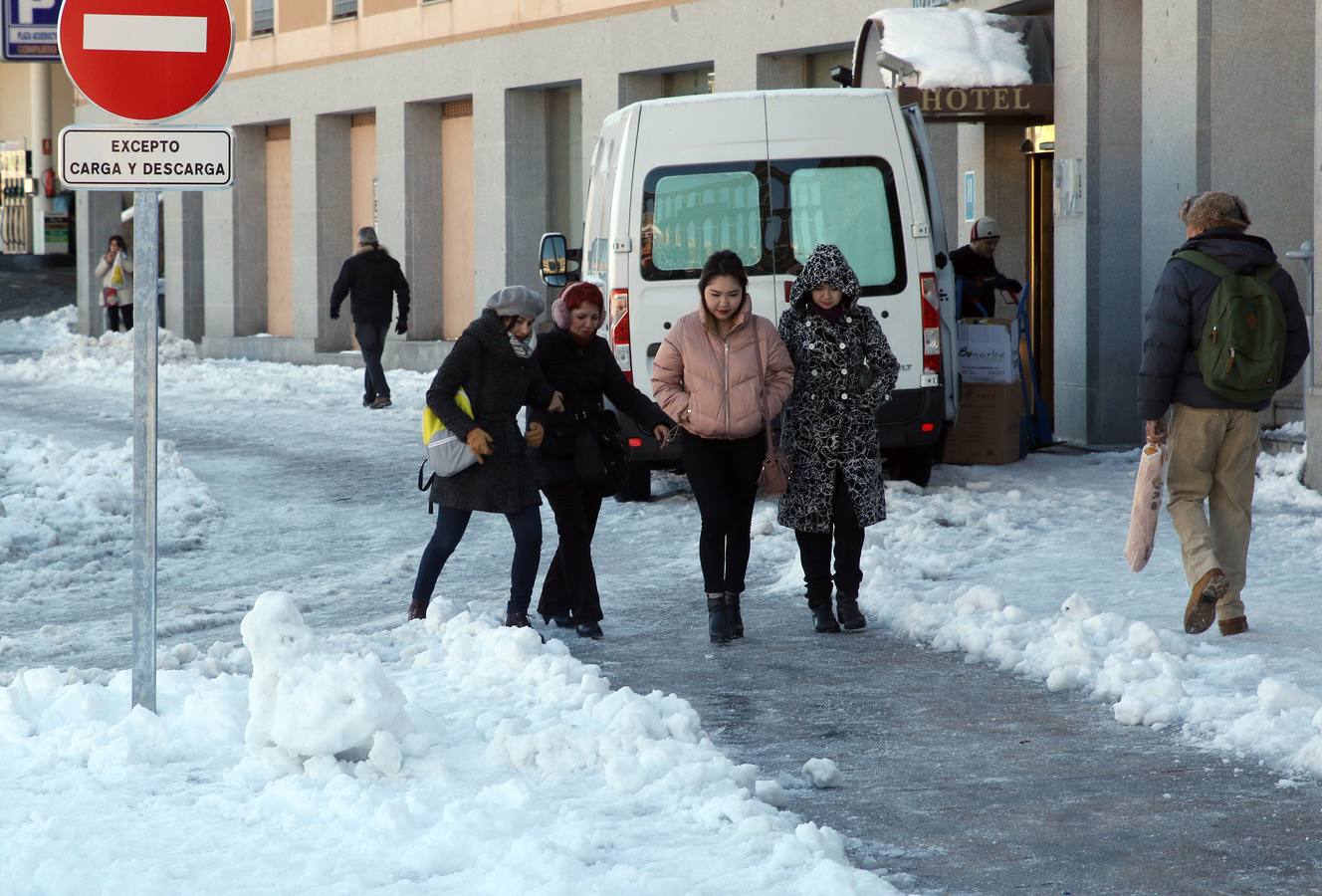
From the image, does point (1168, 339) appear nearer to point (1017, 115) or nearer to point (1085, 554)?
point (1085, 554)

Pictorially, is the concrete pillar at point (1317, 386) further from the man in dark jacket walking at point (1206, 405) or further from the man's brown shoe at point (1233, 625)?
the man's brown shoe at point (1233, 625)

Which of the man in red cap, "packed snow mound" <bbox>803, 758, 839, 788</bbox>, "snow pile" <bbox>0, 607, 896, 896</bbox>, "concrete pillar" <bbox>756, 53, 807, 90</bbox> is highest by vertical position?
"concrete pillar" <bbox>756, 53, 807, 90</bbox>

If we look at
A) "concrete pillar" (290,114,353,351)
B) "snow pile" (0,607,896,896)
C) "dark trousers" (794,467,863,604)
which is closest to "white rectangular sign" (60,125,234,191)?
"snow pile" (0,607,896,896)

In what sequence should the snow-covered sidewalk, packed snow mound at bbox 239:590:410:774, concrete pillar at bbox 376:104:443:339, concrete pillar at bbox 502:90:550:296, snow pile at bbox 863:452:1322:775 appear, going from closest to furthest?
1. the snow-covered sidewalk
2. packed snow mound at bbox 239:590:410:774
3. snow pile at bbox 863:452:1322:775
4. concrete pillar at bbox 502:90:550:296
5. concrete pillar at bbox 376:104:443:339

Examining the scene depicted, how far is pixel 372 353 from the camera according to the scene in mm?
20875

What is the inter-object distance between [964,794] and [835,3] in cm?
1607

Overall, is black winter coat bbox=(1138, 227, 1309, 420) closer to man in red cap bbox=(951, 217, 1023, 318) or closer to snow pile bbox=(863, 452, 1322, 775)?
snow pile bbox=(863, 452, 1322, 775)

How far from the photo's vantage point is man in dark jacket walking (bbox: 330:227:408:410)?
20.9 metres

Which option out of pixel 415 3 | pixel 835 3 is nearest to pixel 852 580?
pixel 835 3

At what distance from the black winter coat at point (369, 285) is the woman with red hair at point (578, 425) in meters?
12.5

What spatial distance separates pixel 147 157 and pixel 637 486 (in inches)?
275

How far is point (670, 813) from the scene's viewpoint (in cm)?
539

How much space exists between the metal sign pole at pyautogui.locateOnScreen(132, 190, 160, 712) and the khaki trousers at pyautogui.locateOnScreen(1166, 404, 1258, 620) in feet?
13.2

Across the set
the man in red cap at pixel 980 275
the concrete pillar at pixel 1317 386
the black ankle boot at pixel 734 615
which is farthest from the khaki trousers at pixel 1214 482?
the man in red cap at pixel 980 275
